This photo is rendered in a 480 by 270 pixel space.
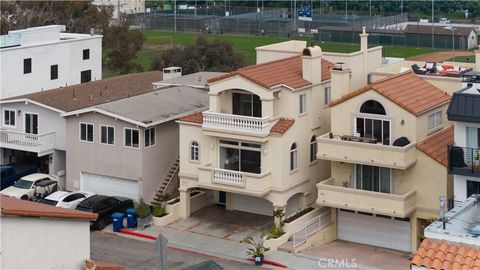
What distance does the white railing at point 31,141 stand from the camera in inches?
1550

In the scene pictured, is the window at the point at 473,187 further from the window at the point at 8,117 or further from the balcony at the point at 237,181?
the window at the point at 8,117

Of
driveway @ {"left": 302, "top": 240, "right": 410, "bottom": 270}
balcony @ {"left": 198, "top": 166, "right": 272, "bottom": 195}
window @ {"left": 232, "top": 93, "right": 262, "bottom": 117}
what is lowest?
driveway @ {"left": 302, "top": 240, "right": 410, "bottom": 270}

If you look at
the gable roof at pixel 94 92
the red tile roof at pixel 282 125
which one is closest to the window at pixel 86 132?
the gable roof at pixel 94 92

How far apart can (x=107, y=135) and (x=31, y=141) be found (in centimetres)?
475

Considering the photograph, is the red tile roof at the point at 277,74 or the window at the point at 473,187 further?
the red tile roof at the point at 277,74

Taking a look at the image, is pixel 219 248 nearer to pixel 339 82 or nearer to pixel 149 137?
pixel 149 137

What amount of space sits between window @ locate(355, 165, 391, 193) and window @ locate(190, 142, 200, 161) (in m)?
6.08

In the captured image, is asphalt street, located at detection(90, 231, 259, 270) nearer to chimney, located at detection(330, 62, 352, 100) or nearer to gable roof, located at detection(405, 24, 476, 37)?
chimney, located at detection(330, 62, 352, 100)

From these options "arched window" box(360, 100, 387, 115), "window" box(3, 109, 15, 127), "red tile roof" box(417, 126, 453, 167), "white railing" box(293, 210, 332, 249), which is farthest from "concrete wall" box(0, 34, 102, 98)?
"red tile roof" box(417, 126, 453, 167)

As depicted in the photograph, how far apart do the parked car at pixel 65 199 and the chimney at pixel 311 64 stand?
927cm

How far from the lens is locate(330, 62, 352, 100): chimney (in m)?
33.9

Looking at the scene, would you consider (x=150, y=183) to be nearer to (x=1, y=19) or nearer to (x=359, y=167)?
(x=359, y=167)

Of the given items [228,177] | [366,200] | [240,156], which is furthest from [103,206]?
[366,200]

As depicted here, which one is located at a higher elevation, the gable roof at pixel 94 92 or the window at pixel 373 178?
the gable roof at pixel 94 92
